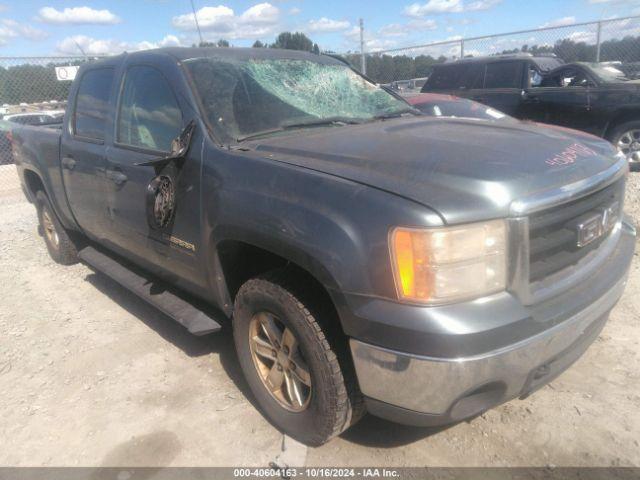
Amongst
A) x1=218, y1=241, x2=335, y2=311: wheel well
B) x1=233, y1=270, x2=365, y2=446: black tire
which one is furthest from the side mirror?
x1=233, y1=270, x2=365, y2=446: black tire

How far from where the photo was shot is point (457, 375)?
→ 1.87m

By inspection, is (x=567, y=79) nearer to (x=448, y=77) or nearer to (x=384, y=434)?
(x=448, y=77)

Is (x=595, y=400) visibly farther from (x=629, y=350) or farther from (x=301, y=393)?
(x=301, y=393)

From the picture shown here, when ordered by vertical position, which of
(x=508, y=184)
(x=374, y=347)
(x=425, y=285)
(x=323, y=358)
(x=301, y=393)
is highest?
(x=508, y=184)

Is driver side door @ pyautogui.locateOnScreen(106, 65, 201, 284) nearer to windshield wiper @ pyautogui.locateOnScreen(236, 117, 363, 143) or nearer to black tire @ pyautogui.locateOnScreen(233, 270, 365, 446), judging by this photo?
windshield wiper @ pyautogui.locateOnScreen(236, 117, 363, 143)

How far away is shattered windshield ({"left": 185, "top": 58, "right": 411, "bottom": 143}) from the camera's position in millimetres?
2854

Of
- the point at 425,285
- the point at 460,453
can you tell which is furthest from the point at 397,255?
the point at 460,453

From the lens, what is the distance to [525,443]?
249 cm

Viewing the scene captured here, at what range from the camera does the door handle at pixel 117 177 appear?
329 cm

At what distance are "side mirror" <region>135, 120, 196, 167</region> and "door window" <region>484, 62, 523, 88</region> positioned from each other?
7.67 metres

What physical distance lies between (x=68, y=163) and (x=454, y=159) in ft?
10.4

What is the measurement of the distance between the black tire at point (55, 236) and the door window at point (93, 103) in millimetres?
1230

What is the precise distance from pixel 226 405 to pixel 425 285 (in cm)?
161

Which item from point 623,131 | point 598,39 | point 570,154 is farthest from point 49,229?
point 598,39
